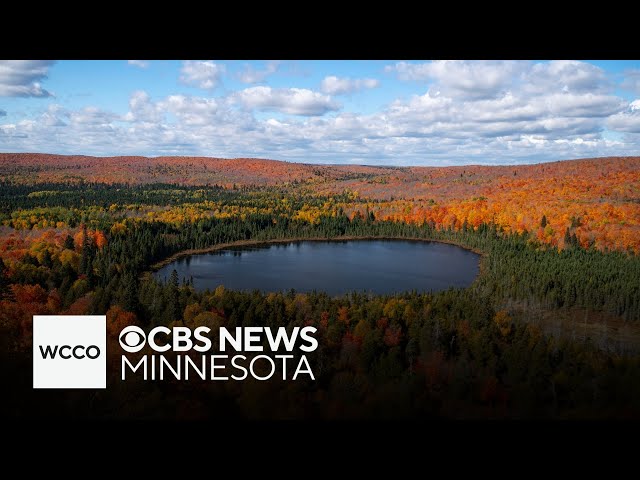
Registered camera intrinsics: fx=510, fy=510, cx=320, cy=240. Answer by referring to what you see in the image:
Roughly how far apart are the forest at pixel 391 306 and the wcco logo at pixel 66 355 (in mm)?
374

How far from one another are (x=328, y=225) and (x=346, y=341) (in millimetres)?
45963

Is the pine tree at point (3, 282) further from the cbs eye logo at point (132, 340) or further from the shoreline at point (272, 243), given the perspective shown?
the shoreline at point (272, 243)

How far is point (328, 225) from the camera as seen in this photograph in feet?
211

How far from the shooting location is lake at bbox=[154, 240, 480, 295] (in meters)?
36.2

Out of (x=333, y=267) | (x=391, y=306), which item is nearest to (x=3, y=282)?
(x=391, y=306)

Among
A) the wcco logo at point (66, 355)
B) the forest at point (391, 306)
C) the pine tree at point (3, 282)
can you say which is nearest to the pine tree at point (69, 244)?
the forest at point (391, 306)

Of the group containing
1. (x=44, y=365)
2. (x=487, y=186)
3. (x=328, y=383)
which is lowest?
(x=328, y=383)

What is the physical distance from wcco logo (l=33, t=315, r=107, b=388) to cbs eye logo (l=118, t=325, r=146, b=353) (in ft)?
6.94

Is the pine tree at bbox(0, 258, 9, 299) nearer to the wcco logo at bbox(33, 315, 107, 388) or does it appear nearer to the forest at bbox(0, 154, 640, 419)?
the forest at bbox(0, 154, 640, 419)

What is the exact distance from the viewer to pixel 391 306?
23.4m

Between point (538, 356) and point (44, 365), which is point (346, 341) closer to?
point (538, 356)

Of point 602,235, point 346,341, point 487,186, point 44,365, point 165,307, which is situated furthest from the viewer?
point 487,186

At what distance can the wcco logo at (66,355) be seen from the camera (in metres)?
10.4

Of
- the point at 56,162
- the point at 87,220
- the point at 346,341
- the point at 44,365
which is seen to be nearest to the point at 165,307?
the point at 346,341
